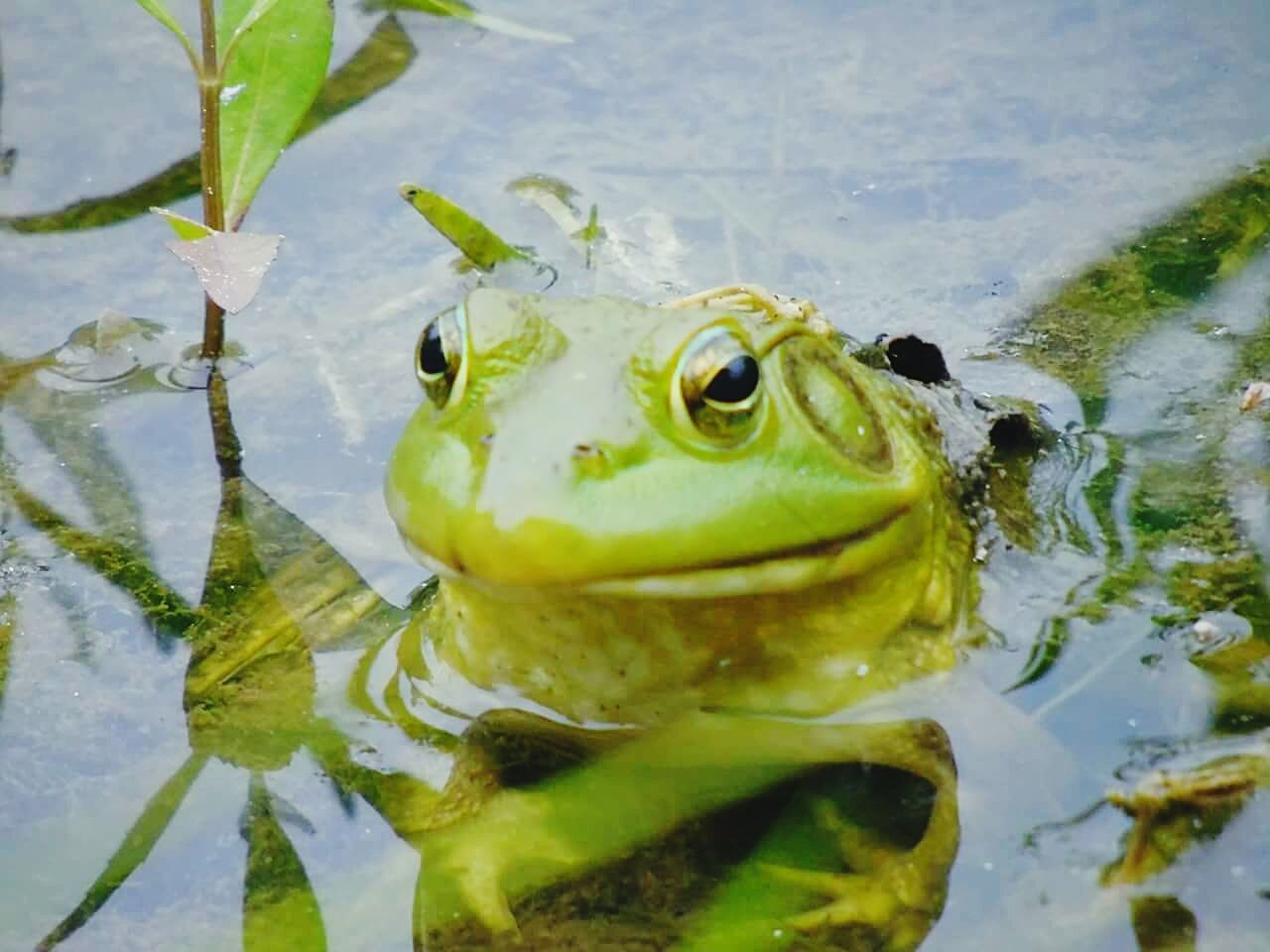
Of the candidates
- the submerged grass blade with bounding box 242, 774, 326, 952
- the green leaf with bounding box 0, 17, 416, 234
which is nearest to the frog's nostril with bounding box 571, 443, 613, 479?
the submerged grass blade with bounding box 242, 774, 326, 952

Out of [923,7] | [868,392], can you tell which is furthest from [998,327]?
[923,7]

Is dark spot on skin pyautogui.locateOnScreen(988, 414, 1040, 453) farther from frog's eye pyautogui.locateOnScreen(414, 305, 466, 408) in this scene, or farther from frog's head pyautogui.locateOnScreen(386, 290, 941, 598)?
frog's eye pyautogui.locateOnScreen(414, 305, 466, 408)

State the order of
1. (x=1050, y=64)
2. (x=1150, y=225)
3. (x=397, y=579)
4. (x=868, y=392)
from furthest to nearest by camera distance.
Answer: (x=1050, y=64) → (x=1150, y=225) → (x=397, y=579) → (x=868, y=392)

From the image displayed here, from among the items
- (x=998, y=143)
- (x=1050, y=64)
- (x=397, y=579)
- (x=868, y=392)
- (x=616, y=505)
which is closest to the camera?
(x=616, y=505)

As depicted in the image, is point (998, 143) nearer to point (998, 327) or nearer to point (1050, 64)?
point (1050, 64)

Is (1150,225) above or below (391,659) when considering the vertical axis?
above

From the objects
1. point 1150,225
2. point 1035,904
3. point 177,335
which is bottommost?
point 177,335

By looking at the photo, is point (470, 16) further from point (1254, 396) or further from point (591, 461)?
point (591, 461)
